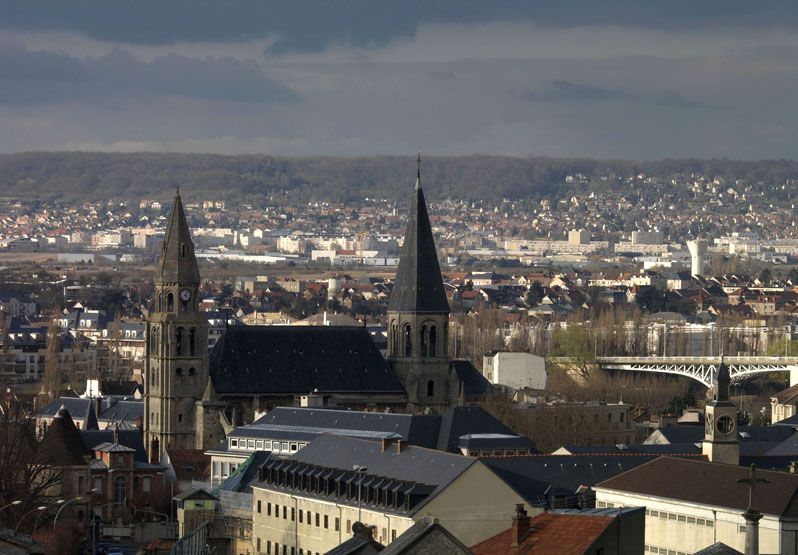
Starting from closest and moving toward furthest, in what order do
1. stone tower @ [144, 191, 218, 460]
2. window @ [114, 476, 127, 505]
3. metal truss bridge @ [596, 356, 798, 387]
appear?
window @ [114, 476, 127, 505] < stone tower @ [144, 191, 218, 460] < metal truss bridge @ [596, 356, 798, 387]

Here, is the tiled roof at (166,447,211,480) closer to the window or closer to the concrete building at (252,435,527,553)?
the window

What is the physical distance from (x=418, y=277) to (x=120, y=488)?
20.8 m

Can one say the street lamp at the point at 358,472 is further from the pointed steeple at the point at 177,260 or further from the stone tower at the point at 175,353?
the pointed steeple at the point at 177,260

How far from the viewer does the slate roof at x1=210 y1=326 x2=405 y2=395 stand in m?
98.6

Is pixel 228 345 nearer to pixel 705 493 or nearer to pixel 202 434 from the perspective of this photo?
pixel 202 434

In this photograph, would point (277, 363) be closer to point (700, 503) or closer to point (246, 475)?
point (246, 475)

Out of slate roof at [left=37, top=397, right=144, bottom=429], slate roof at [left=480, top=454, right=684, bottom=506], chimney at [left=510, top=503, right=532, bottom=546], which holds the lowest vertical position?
slate roof at [left=37, top=397, right=144, bottom=429]

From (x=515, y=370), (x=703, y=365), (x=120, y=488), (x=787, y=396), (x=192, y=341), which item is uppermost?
(x=192, y=341)

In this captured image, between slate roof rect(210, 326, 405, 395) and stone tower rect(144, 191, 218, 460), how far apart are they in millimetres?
1015

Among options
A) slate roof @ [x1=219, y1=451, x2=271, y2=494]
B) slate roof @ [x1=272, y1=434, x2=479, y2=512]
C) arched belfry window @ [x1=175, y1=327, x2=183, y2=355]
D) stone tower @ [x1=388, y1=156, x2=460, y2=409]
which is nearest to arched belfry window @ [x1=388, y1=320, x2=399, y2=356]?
stone tower @ [x1=388, y1=156, x2=460, y2=409]

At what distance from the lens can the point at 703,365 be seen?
153 metres

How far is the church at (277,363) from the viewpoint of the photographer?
318ft

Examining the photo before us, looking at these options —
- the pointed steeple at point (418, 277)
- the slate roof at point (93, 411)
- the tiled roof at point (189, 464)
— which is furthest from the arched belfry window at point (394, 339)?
the tiled roof at point (189, 464)

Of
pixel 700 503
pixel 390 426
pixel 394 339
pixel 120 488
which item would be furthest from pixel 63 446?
pixel 700 503
